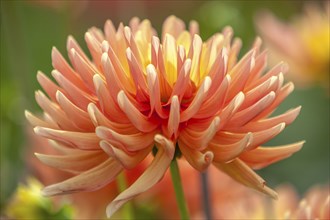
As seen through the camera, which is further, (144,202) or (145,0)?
(145,0)

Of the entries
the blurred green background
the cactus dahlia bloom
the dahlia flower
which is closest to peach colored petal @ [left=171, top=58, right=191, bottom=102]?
the cactus dahlia bloom

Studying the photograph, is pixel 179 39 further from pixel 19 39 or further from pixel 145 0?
pixel 145 0

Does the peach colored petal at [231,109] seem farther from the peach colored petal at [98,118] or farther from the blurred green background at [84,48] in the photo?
the blurred green background at [84,48]

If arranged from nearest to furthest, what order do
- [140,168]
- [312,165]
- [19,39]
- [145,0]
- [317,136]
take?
1. [140,168]
2. [19,39]
3. [312,165]
4. [317,136]
5. [145,0]

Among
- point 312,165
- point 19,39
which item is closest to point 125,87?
point 19,39

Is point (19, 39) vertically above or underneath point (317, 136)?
above

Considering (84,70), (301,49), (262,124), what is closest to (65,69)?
(84,70)

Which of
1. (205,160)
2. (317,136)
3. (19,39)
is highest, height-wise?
(19,39)

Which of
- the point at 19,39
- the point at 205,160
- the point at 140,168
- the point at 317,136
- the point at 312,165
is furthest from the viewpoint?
the point at 317,136
